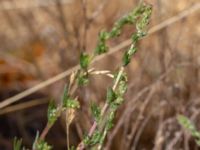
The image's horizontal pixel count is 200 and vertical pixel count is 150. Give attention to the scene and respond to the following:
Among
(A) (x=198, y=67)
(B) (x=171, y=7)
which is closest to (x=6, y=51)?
(B) (x=171, y=7)

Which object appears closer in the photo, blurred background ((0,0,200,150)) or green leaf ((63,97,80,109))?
green leaf ((63,97,80,109))

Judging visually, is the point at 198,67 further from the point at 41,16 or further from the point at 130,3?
the point at 41,16

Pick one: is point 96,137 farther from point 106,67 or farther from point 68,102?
point 106,67

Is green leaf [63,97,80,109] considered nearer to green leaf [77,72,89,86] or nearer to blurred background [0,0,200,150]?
green leaf [77,72,89,86]

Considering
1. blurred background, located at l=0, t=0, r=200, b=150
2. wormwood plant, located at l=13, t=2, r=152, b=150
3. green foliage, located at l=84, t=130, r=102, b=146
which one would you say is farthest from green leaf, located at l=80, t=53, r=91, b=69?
blurred background, located at l=0, t=0, r=200, b=150

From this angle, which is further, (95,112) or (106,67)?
(106,67)

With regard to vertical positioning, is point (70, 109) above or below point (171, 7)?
below

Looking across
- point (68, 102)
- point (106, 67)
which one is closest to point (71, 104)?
point (68, 102)

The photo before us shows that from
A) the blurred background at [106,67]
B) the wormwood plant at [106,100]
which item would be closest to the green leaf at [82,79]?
the wormwood plant at [106,100]

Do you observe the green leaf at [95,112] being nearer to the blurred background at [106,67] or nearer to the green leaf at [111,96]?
the green leaf at [111,96]
